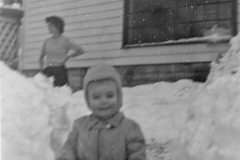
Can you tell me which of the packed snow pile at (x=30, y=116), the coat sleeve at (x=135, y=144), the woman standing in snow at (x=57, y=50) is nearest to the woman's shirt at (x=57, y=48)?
the woman standing in snow at (x=57, y=50)

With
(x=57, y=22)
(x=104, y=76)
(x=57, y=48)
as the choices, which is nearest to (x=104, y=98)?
(x=104, y=76)

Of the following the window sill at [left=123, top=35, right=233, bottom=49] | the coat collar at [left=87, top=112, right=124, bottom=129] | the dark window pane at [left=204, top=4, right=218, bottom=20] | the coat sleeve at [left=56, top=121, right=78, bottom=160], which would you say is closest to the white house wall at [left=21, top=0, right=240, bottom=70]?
the window sill at [left=123, top=35, right=233, bottom=49]

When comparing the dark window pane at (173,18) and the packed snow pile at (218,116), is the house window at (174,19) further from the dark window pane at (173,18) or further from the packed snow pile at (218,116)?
the packed snow pile at (218,116)

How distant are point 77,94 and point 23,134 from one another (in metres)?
0.37

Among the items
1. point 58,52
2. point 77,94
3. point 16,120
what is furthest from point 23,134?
point 58,52

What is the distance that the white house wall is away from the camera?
4.60ft

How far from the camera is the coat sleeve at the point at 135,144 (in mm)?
1325

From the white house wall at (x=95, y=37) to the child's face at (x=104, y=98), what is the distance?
7.6 inches

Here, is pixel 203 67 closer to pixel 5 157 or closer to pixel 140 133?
pixel 140 133

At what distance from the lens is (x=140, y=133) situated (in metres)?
1.38

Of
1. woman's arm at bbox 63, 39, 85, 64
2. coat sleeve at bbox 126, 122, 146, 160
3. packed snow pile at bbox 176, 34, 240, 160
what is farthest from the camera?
woman's arm at bbox 63, 39, 85, 64

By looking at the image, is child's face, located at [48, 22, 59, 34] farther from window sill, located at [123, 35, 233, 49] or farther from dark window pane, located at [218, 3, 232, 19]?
dark window pane, located at [218, 3, 232, 19]

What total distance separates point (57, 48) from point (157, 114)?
693 mm

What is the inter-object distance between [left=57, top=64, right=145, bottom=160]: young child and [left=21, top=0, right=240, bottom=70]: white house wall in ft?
0.62
